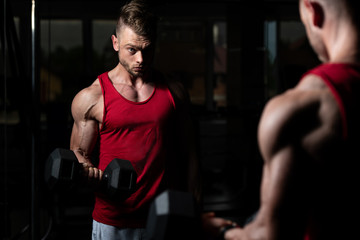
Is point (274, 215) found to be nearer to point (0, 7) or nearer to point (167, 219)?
point (167, 219)

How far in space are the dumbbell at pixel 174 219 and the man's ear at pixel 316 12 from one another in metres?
0.48

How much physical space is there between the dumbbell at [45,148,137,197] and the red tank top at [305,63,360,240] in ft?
2.11

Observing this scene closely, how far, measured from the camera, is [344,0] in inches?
35.2

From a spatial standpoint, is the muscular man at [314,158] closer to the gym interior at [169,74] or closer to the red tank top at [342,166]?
the red tank top at [342,166]

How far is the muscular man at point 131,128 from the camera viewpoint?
1760 mm

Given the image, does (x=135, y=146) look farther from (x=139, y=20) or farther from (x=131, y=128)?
(x=139, y=20)

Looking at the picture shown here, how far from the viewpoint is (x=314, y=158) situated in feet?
2.73

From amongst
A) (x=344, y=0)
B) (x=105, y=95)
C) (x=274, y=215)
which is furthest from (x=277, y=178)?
(x=105, y=95)

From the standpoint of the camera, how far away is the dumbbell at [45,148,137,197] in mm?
1354

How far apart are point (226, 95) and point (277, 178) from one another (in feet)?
14.7

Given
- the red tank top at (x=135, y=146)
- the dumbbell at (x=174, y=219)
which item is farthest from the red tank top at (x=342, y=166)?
the red tank top at (x=135, y=146)

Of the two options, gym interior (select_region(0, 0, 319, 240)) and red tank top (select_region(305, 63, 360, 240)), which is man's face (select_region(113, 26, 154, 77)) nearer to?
gym interior (select_region(0, 0, 319, 240))

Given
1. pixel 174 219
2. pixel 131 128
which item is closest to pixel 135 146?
pixel 131 128

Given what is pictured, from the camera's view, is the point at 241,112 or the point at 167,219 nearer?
the point at 167,219
